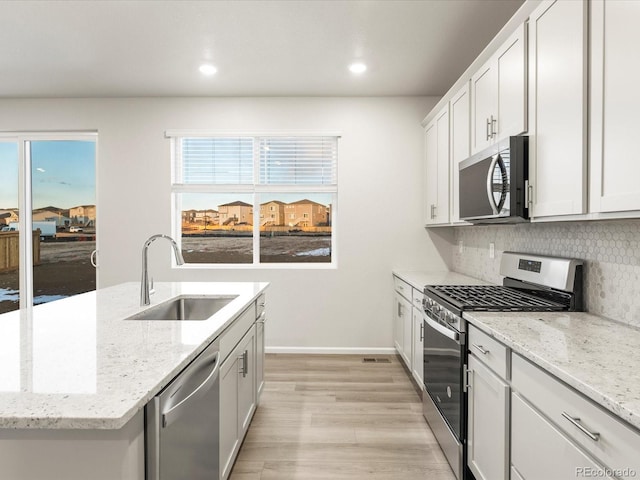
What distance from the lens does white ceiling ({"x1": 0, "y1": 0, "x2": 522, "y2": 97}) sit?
2.46 meters

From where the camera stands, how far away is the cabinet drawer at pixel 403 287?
3271 mm

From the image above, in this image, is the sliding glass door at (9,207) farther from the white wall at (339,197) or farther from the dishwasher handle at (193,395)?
the dishwasher handle at (193,395)

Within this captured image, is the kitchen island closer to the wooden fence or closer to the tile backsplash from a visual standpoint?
the tile backsplash

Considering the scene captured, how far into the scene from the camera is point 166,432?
107 cm

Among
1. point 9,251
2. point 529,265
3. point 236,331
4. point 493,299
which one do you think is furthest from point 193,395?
point 9,251

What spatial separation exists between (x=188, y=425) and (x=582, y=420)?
1176 mm

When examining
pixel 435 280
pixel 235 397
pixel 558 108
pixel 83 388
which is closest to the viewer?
pixel 83 388

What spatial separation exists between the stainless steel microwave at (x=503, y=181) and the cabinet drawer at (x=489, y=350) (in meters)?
0.63

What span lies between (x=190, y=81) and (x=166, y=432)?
11.1 ft

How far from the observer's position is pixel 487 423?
166 centimetres

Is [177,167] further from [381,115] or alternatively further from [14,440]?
[14,440]

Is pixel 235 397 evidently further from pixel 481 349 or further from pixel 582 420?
pixel 582 420

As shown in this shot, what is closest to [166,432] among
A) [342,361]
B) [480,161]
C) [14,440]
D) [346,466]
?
[14,440]

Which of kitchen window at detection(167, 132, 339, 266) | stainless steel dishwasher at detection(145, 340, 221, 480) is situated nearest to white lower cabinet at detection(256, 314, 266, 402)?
stainless steel dishwasher at detection(145, 340, 221, 480)
